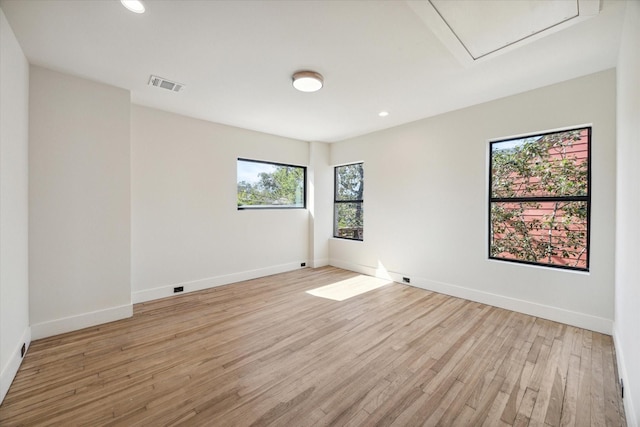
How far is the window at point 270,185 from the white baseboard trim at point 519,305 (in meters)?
2.36

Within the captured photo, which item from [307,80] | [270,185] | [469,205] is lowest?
[469,205]

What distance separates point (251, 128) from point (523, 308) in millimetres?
4621

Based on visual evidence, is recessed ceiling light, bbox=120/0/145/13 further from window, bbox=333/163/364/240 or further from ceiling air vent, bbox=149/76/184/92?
window, bbox=333/163/364/240

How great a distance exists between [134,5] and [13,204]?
5.86 feet

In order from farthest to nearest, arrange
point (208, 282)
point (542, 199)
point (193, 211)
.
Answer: point (208, 282), point (193, 211), point (542, 199)

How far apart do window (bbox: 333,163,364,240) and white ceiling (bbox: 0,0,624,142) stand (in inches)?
77.1

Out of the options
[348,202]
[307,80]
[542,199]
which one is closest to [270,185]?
[348,202]

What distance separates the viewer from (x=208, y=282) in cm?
407

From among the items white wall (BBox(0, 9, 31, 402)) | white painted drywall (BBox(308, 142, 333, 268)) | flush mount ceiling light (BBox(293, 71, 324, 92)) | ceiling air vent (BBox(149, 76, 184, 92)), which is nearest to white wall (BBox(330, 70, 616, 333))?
white painted drywall (BBox(308, 142, 333, 268))

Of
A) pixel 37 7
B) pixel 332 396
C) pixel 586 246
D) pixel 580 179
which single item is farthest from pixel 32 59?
pixel 586 246

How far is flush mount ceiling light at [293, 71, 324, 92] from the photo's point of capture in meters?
2.55

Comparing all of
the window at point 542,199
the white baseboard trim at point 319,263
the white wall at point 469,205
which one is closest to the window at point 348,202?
the white wall at point 469,205

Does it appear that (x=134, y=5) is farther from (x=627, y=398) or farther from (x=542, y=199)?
(x=542, y=199)

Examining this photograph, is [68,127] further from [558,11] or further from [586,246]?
[586,246]
